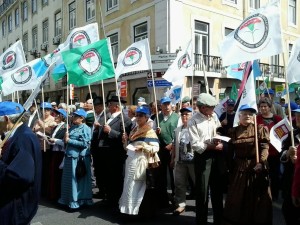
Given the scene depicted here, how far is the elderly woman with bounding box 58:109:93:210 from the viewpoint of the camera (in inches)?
221

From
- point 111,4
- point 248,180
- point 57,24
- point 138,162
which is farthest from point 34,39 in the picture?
point 248,180

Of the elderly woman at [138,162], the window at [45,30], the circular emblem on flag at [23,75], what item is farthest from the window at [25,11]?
the elderly woman at [138,162]

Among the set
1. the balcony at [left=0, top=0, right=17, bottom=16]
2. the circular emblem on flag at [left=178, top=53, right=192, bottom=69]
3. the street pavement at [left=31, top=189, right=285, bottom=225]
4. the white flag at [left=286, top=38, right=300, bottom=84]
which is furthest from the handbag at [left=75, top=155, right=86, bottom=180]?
the balcony at [left=0, top=0, right=17, bottom=16]

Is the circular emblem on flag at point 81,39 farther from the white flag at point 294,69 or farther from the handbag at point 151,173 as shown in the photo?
the white flag at point 294,69

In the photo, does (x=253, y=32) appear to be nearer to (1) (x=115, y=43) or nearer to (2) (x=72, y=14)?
(1) (x=115, y=43)

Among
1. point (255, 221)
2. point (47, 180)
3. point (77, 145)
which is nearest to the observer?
point (255, 221)

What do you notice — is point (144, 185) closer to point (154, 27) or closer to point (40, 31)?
point (154, 27)

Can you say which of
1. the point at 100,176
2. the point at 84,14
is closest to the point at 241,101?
the point at 100,176

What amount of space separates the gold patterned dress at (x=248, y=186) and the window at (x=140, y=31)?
13472mm

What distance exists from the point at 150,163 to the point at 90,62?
2.08 m

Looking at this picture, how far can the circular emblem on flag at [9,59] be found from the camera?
786 centimetres

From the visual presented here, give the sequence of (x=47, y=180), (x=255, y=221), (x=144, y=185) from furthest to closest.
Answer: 1. (x=47, y=180)
2. (x=144, y=185)
3. (x=255, y=221)

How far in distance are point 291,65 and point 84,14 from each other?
1897 centimetres

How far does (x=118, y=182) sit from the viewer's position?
5.86 meters
